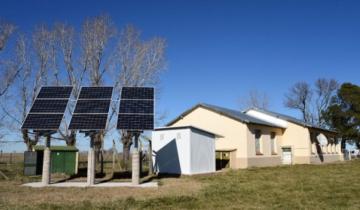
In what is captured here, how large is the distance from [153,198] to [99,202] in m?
1.63

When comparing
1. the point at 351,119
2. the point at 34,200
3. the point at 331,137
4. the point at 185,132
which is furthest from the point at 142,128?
the point at 351,119

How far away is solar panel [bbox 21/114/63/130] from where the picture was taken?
47.8 feet

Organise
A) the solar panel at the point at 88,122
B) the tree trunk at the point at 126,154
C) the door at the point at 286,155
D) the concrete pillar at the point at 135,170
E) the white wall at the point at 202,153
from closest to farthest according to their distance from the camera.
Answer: the concrete pillar at the point at 135,170 → the solar panel at the point at 88,122 → the white wall at the point at 202,153 → the tree trunk at the point at 126,154 → the door at the point at 286,155

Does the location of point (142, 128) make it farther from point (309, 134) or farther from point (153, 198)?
point (309, 134)

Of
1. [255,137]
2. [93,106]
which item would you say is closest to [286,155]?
[255,137]

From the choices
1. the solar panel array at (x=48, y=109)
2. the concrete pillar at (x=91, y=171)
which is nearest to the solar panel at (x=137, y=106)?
the concrete pillar at (x=91, y=171)

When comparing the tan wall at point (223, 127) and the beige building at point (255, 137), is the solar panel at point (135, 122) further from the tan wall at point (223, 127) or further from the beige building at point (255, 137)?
the tan wall at point (223, 127)

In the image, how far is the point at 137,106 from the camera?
607 inches

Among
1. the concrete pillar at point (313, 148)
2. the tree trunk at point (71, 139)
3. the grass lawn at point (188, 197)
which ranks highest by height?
the tree trunk at point (71, 139)

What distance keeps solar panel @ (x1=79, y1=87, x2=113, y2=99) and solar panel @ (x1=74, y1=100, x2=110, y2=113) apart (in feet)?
0.99

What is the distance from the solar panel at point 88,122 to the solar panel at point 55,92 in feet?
5.43

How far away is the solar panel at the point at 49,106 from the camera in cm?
1528

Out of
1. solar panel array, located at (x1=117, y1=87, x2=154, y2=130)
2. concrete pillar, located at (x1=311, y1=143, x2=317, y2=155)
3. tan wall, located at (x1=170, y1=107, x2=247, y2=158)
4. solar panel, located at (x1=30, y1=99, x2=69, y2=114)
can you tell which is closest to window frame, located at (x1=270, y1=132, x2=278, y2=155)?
concrete pillar, located at (x1=311, y1=143, x2=317, y2=155)

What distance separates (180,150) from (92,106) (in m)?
7.35
